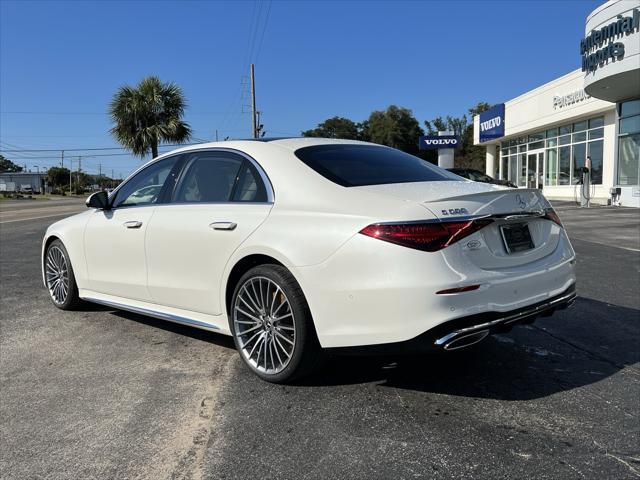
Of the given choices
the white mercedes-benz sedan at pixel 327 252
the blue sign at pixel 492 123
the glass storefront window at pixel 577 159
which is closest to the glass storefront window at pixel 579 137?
the glass storefront window at pixel 577 159

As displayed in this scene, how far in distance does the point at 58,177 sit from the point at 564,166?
357ft

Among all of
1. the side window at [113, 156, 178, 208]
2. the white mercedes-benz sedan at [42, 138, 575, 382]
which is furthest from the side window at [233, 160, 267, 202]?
the side window at [113, 156, 178, 208]

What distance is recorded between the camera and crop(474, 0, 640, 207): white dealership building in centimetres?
1791

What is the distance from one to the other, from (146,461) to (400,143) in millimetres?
76427

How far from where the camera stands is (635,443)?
2830 millimetres

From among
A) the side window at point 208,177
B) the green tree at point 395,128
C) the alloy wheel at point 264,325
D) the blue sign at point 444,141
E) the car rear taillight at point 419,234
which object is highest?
the green tree at point 395,128

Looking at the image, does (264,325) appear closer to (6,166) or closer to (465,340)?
(465,340)

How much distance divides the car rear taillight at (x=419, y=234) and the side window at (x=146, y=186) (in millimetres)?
2271

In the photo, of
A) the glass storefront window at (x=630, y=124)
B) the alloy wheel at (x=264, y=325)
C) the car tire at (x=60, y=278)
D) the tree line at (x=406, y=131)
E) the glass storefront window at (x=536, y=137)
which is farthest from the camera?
the tree line at (x=406, y=131)

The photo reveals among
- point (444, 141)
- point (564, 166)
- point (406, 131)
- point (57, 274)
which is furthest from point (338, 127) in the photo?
point (57, 274)

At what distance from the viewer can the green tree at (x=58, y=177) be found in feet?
372

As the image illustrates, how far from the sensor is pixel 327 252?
10.6 ft

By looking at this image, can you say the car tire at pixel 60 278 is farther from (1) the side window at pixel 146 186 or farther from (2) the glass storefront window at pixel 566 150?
(2) the glass storefront window at pixel 566 150

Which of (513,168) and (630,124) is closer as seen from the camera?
(630,124)
